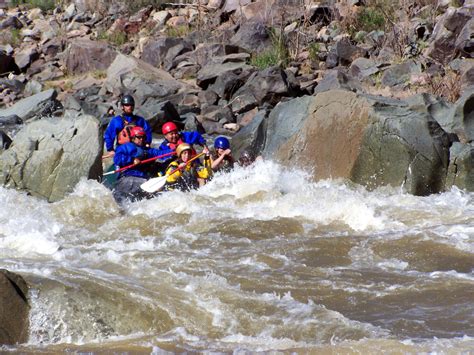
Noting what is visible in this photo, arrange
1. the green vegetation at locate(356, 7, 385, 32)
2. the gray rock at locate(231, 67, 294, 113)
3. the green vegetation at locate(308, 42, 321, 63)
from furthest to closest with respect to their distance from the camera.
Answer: the green vegetation at locate(356, 7, 385, 32) < the green vegetation at locate(308, 42, 321, 63) < the gray rock at locate(231, 67, 294, 113)

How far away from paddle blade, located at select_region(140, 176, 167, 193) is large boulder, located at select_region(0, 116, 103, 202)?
718mm

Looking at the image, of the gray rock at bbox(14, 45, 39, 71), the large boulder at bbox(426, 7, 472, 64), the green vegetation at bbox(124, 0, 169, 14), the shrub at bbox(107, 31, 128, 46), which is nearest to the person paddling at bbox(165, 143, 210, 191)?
the large boulder at bbox(426, 7, 472, 64)

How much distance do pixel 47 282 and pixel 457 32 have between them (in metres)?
10.5

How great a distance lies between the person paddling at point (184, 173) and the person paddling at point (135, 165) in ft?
1.08

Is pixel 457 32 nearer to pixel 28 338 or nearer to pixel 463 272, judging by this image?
pixel 463 272

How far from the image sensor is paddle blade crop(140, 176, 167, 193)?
8.69m

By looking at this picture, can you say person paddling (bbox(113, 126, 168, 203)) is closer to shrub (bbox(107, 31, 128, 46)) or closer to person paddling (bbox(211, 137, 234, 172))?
person paddling (bbox(211, 137, 234, 172))

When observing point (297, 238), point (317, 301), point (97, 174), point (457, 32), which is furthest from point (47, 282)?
point (457, 32)

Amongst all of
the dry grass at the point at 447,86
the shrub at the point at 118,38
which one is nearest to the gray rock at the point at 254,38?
the shrub at the point at 118,38

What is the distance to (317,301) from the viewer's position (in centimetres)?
511

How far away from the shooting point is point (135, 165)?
9.19m

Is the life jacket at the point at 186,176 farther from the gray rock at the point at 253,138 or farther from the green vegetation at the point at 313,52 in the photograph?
the green vegetation at the point at 313,52

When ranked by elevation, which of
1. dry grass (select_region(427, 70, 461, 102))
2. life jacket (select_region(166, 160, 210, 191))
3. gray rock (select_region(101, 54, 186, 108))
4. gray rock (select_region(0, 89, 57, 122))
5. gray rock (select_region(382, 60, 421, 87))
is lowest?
gray rock (select_region(0, 89, 57, 122))

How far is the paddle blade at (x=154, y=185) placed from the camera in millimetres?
8688
